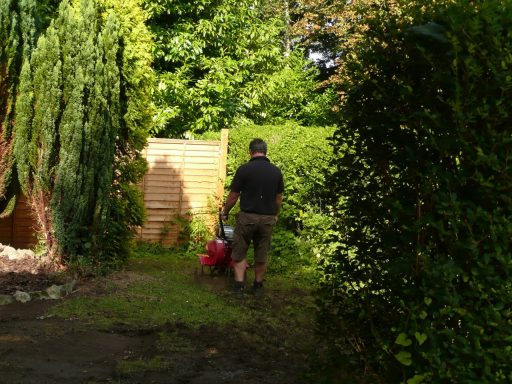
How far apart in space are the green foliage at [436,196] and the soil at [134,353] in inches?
57.0

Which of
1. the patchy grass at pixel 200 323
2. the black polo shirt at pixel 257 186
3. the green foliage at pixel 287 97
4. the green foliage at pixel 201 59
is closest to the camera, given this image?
the patchy grass at pixel 200 323

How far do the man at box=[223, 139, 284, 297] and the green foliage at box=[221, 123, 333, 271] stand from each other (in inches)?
81.7

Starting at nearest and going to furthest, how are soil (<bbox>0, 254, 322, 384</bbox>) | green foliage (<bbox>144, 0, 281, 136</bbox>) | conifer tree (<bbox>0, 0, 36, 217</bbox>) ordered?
soil (<bbox>0, 254, 322, 384</bbox>), conifer tree (<bbox>0, 0, 36, 217</bbox>), green foliage (<bbox>144, 0, 281, 136</bbox>)

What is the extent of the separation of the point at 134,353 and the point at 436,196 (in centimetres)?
333

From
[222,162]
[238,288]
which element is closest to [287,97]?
[222,162]

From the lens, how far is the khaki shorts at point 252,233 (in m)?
8.27

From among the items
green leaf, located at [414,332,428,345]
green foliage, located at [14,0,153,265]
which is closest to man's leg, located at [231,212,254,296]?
green foliage, located at [14,0,153,265]

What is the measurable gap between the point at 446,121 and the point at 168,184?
9710 millimetres

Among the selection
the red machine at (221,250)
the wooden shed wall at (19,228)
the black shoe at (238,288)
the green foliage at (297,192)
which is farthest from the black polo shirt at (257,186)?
the wooden shed wall at (19,228)

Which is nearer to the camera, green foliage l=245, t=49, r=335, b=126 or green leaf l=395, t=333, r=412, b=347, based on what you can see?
green leaf l=395, t=333, r=412, b=347

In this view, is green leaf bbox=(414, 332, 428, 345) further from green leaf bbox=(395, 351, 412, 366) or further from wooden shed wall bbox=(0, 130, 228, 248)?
wooden shed wall bbox=(0, 130, 228, 248)

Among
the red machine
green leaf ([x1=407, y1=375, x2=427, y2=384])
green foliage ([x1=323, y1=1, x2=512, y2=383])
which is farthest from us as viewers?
the red machine

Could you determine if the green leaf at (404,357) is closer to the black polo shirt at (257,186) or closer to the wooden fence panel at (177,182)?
the black polo shirt at (257,186)

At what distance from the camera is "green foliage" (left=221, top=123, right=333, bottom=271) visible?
10734 millimetres
